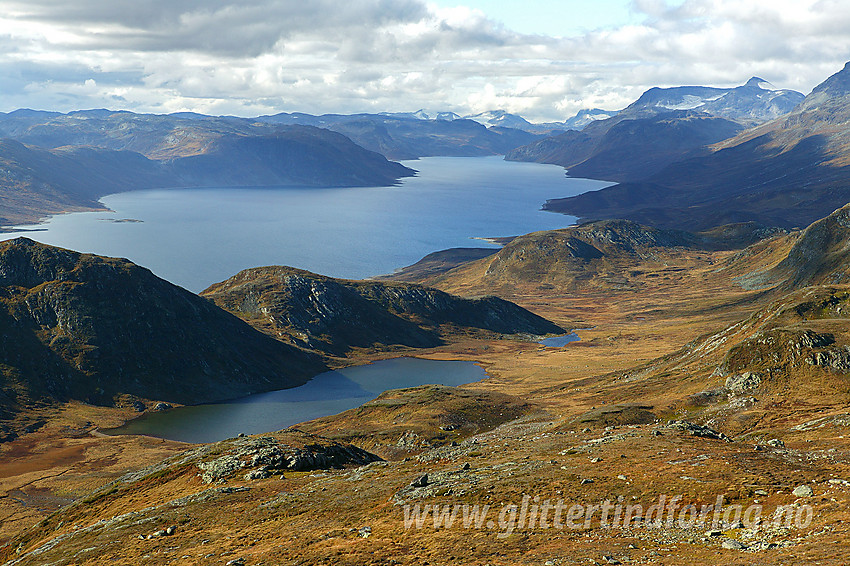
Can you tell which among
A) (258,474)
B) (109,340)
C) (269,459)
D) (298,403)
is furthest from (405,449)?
(109,340)

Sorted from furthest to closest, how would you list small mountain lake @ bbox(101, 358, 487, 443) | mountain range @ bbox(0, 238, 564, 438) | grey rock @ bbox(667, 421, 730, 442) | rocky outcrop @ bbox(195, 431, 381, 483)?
mountain range @ bbox(0, 238, 564, 438) → small mountain lake @ bbox(101, 358, 487, 443) → rocky outcrop @ bbox(195, 431, 381, 483) → grey rock @ bbox(667, 421, 730, 442)

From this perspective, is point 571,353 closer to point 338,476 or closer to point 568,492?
point 338,476

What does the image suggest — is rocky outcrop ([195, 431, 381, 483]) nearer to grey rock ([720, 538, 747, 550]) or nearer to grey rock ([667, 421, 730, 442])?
grey rock ([667, 421, 730, 442])

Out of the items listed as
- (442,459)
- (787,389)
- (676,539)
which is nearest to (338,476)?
(442,459)

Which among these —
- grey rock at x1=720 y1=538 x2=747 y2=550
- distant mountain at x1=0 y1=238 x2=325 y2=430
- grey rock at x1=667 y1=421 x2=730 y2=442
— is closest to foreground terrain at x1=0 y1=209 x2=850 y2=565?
grey rock at x1=720 y1=538 x2=747 y2=550

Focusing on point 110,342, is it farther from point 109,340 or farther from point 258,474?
point 258,474

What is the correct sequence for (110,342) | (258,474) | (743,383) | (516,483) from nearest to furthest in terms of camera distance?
(516,483), (258,474), (743,383), (110,342)

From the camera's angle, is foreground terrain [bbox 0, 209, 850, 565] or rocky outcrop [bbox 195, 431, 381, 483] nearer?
foreground terrain [bbox 0, 209, 850, 565]
